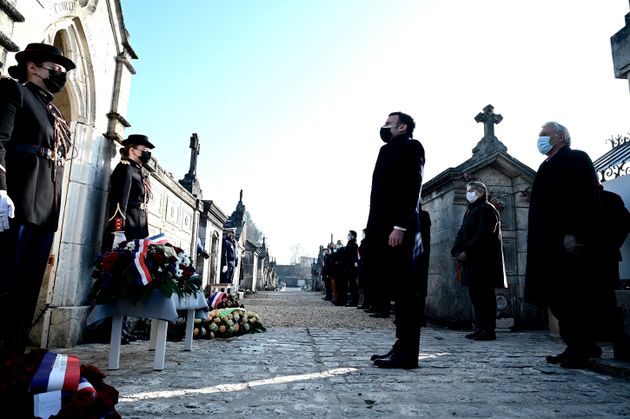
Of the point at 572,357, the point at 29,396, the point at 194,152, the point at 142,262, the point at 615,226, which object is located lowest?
the point at 572,357

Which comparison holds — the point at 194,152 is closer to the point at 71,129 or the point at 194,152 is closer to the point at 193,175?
the point at 193,175

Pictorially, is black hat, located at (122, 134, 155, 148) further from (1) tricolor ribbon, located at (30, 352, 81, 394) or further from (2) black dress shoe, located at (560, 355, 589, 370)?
(2) black dress shoe, located at (560, 355, 589, 370)

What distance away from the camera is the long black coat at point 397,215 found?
3701mm

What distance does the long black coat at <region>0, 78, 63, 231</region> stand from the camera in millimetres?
2805

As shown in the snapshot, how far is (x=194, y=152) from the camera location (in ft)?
43.0

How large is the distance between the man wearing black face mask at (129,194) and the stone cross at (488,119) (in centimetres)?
853

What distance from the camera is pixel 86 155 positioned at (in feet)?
16.2

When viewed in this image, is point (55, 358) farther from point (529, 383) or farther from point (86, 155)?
point (86, 155)

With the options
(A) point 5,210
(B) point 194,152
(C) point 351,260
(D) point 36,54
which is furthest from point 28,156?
(C) point 351,260

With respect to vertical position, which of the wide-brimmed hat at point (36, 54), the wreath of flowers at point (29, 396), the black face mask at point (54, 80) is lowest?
the wreath of flowers at point (29, 396)

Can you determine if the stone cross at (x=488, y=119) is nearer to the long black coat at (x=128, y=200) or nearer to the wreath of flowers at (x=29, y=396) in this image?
the long black coat at (x=128, y=200)

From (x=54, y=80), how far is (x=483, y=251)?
18.5 feet

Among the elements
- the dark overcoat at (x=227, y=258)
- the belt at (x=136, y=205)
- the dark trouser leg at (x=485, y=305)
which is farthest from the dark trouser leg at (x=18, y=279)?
the dark overcoat at (x=227, y=258)

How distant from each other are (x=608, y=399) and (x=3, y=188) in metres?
4.11
